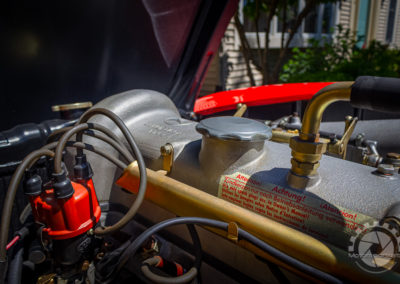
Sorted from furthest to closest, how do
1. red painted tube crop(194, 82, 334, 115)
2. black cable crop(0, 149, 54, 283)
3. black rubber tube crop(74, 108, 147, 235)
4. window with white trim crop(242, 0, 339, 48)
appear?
window with white trim crop(242, 0, 339, 48)
red painted tube crop(194, 82, 334, 115)
black rubber tube crop(74, 108, 147, 235)
black cable crop(0, 149, 54, 283)

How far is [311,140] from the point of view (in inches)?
32.8

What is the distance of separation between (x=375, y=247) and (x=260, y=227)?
0.94 feet

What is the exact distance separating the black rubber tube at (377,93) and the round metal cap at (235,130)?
0.27 m

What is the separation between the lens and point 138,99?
1382 millimetres

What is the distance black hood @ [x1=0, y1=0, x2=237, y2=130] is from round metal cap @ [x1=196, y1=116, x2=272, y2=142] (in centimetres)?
115

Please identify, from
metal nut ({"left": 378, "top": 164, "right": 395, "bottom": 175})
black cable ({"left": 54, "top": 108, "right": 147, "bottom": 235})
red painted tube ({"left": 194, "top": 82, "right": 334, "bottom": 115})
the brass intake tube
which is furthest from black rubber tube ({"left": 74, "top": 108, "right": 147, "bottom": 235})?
red painted tube ({"left": 194, "top": 82, "right": 334, "bottom": 115})

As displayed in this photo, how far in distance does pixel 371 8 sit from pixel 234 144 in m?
12.4

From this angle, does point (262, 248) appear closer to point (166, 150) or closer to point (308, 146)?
point (308, 146)

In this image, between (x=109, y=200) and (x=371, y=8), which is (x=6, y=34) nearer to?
(x=109, y=200)

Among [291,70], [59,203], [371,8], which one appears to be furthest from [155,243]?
[371,8]

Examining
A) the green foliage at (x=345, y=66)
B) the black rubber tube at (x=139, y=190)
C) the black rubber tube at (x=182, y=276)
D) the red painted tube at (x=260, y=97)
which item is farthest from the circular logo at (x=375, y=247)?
the green foliage at (x=345, y=66)

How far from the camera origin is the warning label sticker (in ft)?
2.59

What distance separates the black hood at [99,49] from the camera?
155 centimetres

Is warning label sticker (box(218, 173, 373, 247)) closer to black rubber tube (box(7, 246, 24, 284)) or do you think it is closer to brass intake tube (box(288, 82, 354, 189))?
brass intake tube (box(288, 82, 354, 189))
